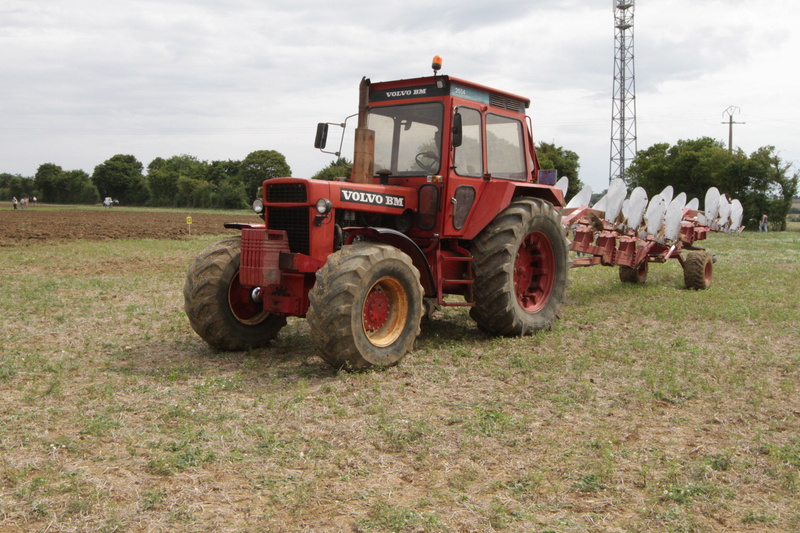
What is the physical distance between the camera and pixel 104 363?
645cm

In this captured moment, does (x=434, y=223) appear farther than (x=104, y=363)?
Yes

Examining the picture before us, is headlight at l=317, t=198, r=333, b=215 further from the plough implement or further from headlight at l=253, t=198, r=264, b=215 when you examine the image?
the plough implement

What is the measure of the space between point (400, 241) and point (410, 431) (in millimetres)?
2701

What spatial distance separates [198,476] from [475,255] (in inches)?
172

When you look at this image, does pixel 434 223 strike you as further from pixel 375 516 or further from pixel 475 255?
pixel 375 516

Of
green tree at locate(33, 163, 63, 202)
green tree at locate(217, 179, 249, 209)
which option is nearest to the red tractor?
green tree at locate(217, 179, 249, 209)

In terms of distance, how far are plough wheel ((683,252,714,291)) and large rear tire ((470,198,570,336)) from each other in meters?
4.46

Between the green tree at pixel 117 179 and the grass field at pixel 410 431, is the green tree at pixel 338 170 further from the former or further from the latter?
the green tree at pixel 117 179

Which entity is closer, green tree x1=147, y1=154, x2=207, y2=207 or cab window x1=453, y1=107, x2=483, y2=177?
cab window x1=453, y1=107, x2=483, y2=177

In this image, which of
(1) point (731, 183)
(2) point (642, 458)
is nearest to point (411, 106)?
(2) point (642, 458)

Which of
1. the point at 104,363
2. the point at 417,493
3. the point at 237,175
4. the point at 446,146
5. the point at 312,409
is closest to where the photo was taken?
the point at 417,493

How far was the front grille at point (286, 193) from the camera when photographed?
20.9 ft

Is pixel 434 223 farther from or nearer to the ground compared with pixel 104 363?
farther from the ground

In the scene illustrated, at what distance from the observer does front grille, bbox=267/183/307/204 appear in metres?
6.37
